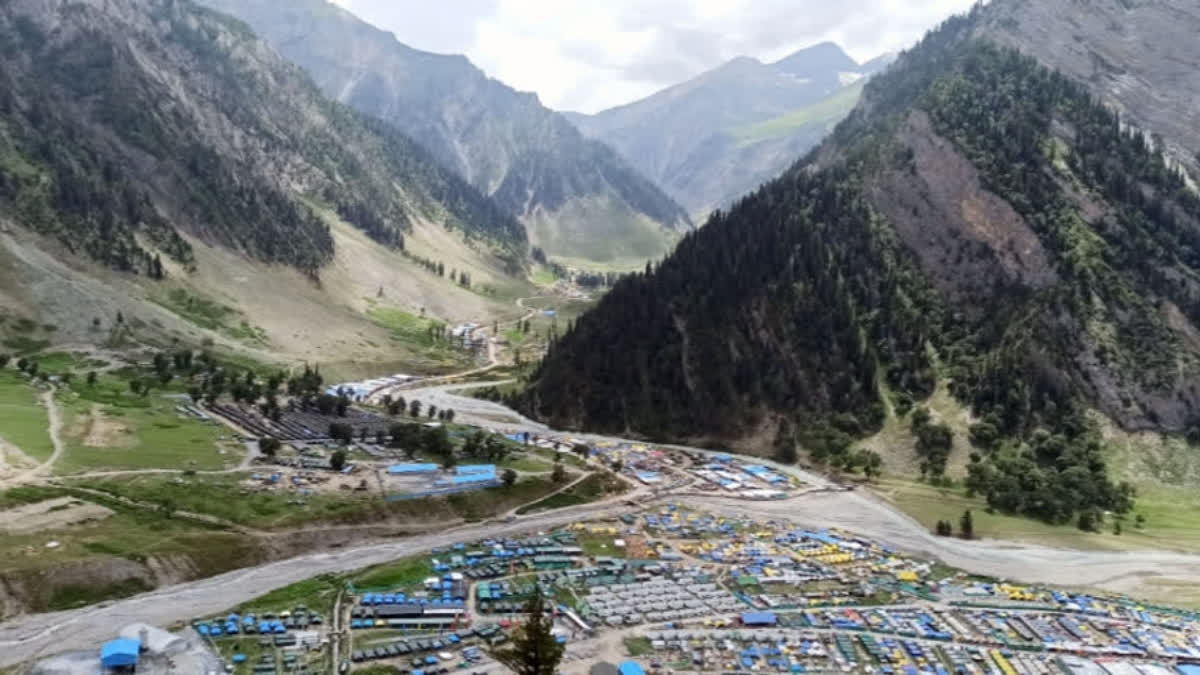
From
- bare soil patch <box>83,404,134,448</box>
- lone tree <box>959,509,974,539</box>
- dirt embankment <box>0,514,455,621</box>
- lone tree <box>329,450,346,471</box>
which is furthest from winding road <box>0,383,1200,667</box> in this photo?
bare soil patch <box>83,404,134,448</box>

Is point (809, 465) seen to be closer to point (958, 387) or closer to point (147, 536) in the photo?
point (958, 387)

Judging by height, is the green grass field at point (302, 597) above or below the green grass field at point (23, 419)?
below

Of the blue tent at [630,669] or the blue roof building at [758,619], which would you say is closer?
the blue tent at [630,669]

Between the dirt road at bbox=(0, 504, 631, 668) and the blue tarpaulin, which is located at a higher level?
the blue tarpaulin

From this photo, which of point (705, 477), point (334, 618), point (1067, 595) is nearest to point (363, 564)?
point (334, 618)

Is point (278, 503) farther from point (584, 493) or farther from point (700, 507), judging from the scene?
point (700, 507)

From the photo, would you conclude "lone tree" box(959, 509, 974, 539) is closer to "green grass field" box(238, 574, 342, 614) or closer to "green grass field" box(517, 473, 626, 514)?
"green grass field" box(517, 473, 626, 514)

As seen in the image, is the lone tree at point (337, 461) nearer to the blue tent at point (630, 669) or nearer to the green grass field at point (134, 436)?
the green grass field at point (134, 436)

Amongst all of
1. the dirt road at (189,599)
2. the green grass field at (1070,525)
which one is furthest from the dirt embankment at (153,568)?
the green grass field at (1070,525)
